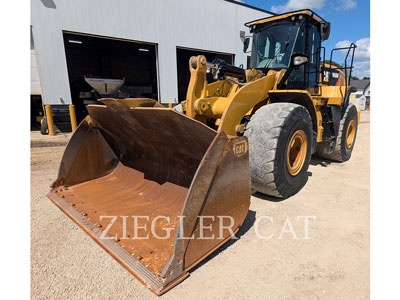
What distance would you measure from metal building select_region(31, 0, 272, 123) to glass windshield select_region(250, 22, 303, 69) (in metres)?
7.22

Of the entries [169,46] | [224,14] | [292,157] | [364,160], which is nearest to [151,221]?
[292,157]

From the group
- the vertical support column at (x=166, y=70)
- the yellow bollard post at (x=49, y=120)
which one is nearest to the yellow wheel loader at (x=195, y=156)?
the yellow bollard post at (x=49, y=120)

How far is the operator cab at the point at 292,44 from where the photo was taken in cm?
395

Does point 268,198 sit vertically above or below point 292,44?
below

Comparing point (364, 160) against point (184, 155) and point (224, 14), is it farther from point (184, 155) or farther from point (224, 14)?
point (224, 14)

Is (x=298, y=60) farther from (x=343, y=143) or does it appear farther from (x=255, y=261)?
(x=255, y=261)

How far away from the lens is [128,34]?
9.99 m

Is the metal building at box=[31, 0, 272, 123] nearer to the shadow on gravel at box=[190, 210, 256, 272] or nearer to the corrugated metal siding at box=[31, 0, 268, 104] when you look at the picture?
the corrugated metal siding at box=[31, 0, 268, 104]

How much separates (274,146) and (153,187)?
1.59m

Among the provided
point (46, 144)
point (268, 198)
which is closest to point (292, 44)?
point (268, 198)

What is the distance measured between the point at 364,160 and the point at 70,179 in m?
5.87

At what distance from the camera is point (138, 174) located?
3523 mm

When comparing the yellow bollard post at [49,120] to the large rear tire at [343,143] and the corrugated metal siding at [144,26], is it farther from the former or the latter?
the large rear tire at [343,143]

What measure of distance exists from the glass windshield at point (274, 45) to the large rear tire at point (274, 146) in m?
1.17
